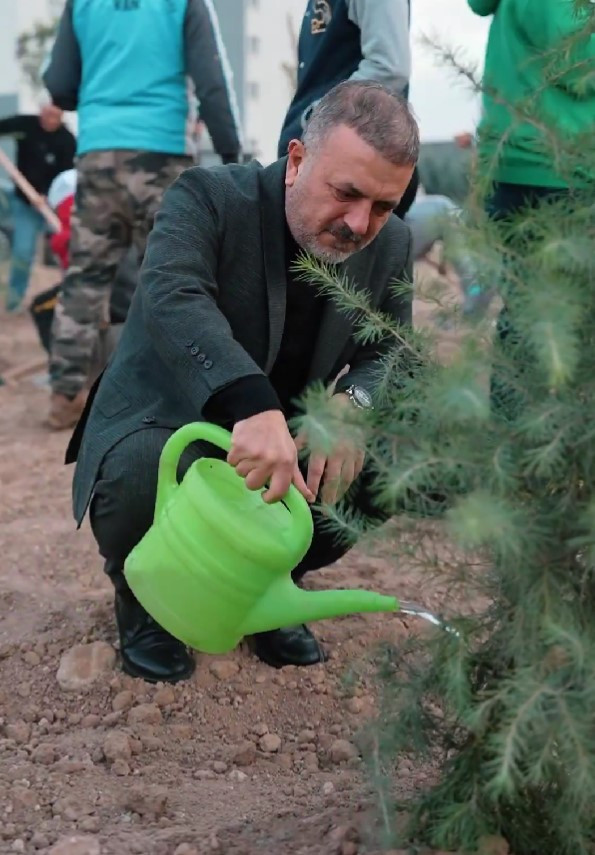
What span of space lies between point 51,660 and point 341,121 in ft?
3.72

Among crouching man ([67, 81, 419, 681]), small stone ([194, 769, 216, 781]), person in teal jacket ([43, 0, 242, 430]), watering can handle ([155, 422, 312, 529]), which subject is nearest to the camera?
watering can handle ([155, 422, 312, 529])

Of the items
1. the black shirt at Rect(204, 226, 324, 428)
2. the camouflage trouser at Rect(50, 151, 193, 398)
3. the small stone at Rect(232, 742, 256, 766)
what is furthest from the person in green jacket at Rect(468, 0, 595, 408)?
the camouflage trouser at Rect(50, 151, 193, 398)

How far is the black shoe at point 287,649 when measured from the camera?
212 centimetres

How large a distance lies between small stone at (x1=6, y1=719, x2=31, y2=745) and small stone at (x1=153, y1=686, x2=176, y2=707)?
0.73 ft

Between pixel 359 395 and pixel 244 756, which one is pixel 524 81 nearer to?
pixel 359 395

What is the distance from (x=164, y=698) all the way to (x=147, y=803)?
368mm

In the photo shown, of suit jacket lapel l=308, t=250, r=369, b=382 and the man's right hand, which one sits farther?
suit jacket lapel l=308, t=250, r=369, b=382

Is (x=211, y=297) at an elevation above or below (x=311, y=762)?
above

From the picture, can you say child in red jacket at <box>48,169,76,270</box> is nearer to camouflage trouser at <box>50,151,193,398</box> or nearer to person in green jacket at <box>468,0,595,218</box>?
camouflage trouser at <box>50,151,193,398</box>

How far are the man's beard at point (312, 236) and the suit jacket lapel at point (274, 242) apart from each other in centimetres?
3

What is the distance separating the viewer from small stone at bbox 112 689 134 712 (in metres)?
1.99

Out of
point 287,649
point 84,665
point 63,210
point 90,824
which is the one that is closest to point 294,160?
point 287,649

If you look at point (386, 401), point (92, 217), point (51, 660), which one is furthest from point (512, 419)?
point (92, 217)

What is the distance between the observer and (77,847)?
57.3 inches
